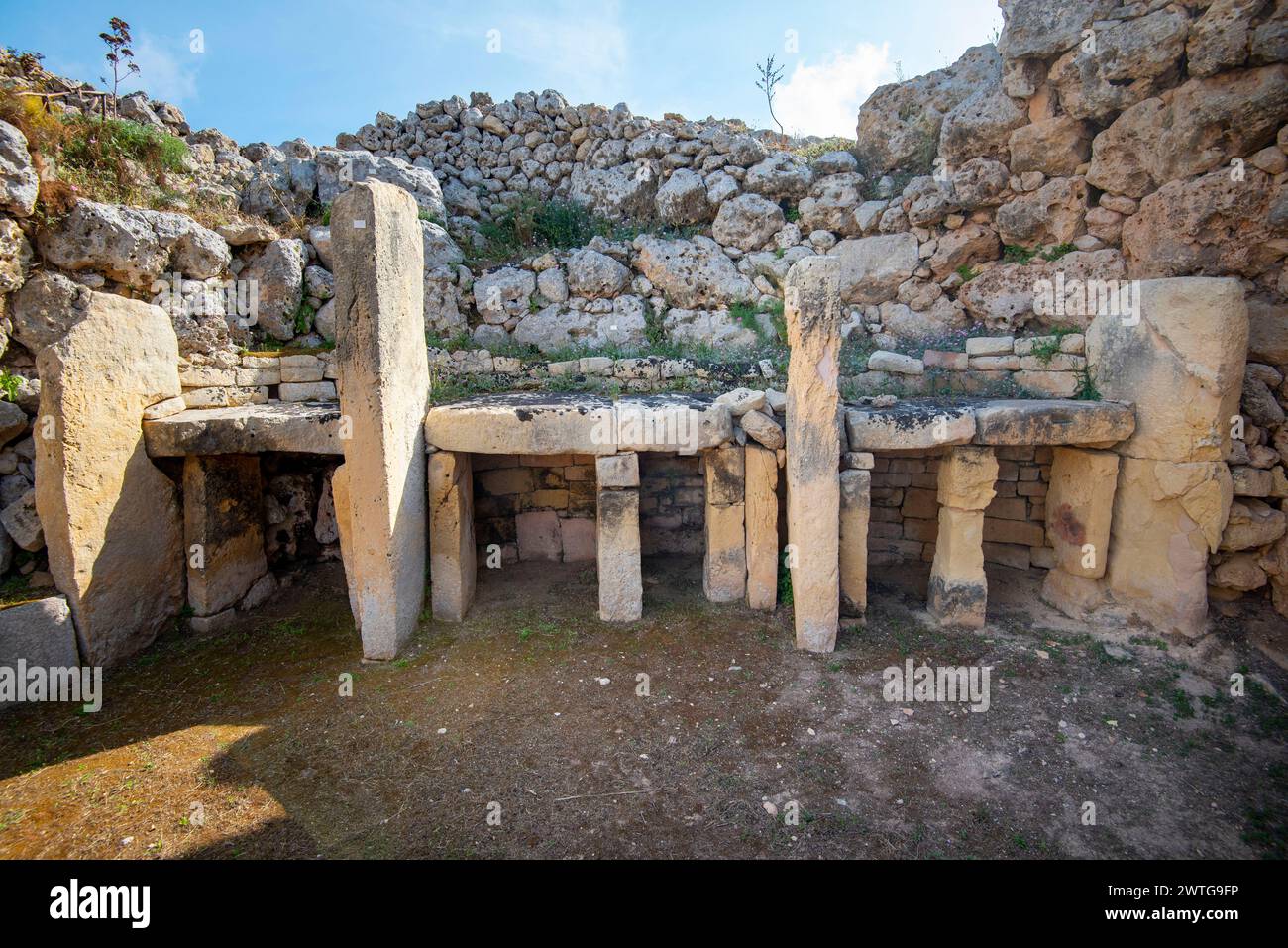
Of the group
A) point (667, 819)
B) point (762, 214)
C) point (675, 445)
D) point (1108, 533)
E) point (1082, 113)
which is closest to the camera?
point (667, 819)

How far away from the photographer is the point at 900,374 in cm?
671

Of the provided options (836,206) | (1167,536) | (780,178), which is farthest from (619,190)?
(1167,536)

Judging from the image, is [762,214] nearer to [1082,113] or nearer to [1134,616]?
[1082,113]

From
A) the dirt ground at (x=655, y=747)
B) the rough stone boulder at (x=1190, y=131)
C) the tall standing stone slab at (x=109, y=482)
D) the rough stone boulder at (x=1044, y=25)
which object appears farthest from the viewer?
the rough stone boulder at (x=1044, y=25)

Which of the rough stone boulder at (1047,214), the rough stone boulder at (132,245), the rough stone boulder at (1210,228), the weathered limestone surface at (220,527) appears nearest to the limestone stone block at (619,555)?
the weathered limestone surface at (220,527)

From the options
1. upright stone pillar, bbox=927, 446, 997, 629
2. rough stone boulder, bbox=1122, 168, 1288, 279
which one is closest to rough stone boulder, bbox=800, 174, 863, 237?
rough stone boulder, bbox=1122, 168, 1288, 279

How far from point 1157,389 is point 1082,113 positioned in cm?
337

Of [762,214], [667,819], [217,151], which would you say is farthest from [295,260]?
[667,819]

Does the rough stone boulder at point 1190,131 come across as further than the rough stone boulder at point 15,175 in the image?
Yes

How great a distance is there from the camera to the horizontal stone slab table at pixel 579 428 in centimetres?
500

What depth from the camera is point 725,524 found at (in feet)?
17.7

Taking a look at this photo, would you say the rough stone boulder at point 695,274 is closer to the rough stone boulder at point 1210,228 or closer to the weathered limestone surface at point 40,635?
the rough stone boulder at point 1210,228

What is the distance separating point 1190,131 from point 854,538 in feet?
16.4

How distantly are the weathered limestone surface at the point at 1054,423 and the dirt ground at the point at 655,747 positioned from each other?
167 cm
